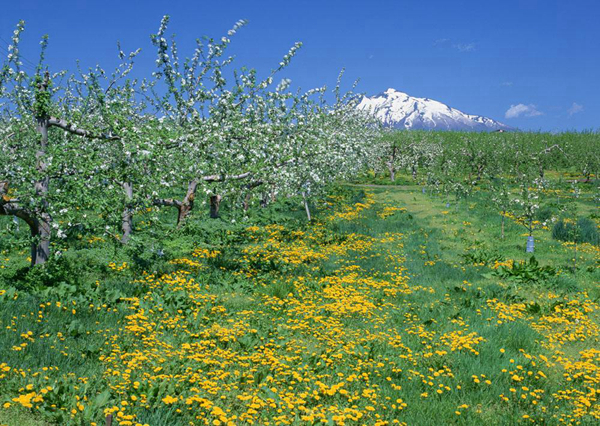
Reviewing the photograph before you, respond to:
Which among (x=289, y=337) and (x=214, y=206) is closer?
(x=289, y=337)

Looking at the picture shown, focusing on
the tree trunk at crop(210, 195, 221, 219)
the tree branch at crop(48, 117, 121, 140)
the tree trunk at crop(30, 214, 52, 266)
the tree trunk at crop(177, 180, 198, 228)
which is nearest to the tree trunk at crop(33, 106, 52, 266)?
the tree trunk at crop(30, 214, 52, 266)

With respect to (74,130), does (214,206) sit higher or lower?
lower

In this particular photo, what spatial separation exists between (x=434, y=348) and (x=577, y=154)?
66664 millimetres

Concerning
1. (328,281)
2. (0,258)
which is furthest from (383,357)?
(0,258)

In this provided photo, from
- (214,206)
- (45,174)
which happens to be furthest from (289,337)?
(214,206)

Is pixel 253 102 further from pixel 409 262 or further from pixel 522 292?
pixel 522 292

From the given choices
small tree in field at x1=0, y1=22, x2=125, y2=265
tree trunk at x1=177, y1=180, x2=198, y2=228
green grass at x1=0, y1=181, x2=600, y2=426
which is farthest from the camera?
tree trunk at x1=177, y1=180, x2=198, y2=228

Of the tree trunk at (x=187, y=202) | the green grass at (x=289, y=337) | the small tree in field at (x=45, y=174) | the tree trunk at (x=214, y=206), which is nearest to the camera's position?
the green grass at (x=289, y=337)

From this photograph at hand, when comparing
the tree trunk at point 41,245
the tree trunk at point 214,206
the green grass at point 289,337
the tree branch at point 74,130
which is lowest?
the green grass at point 289,337

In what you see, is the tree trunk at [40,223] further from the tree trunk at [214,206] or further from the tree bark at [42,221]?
the tree trunk at [214,206]

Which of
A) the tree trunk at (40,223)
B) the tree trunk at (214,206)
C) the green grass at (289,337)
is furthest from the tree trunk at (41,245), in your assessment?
the tree trunk at (214,206)

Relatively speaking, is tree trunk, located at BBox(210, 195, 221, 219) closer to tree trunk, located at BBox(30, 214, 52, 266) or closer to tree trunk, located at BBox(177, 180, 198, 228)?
tree trunk, located at BBox(177, 180, 198, 228)

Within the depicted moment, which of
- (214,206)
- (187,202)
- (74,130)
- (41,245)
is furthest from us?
(214,206)

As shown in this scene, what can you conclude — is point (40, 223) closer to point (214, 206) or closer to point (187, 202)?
point (187, 202)
